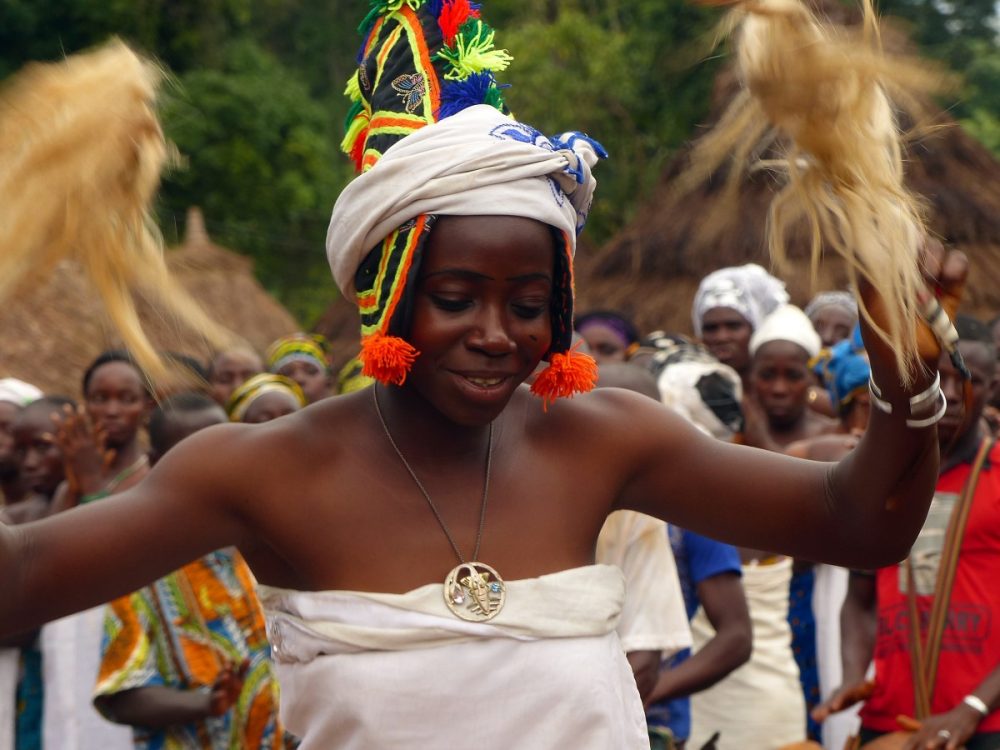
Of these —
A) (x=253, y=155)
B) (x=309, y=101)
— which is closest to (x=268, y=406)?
(x=253, y=155)

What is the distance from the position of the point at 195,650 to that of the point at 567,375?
298cm

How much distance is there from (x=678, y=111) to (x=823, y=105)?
19434mm

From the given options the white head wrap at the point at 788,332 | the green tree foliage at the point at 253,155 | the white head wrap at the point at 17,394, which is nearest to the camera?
the white head wrap at the point at 788,332

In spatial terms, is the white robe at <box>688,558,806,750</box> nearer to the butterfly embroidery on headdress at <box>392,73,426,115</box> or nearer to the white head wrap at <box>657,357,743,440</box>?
the white head wrap at <box>657,357,743,440</box>

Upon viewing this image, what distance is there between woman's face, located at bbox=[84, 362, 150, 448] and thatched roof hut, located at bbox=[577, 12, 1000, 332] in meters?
9.15

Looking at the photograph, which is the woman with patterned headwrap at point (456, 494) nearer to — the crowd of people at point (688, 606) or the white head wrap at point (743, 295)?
the crowd of people at point (688, 606)

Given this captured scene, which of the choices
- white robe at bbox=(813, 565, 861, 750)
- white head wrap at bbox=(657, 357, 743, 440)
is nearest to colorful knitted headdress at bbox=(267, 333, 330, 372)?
white head wrap at bbox=(657, 357, 743, 440)

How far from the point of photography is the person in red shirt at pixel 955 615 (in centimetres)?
461

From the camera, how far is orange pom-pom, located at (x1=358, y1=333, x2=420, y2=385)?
103 inches

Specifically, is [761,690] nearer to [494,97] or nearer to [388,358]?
[494,97]

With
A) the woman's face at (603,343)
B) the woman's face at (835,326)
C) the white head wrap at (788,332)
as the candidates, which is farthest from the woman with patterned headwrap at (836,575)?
the woman's face at (835,326)

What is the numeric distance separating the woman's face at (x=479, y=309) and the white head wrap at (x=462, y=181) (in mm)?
37

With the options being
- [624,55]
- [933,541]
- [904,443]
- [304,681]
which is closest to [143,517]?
[304,681]

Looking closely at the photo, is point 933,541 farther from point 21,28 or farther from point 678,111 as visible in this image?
point 21,28
